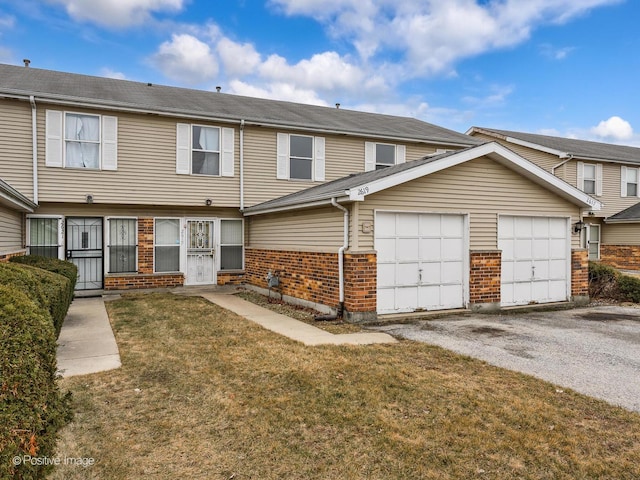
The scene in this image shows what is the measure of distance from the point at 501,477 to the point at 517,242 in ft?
27.7

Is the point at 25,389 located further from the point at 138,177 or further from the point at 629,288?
the point at 629,288

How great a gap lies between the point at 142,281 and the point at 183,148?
14.0 ft

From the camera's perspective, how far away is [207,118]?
12938mm

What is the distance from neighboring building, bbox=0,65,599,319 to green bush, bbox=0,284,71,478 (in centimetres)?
589

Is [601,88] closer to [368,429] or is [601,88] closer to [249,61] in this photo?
[249,61]

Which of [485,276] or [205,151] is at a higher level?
[205,151]

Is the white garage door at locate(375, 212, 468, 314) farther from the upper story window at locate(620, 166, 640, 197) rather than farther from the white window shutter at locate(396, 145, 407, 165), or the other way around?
the upper story window at locate(620, 166, 640, 197)

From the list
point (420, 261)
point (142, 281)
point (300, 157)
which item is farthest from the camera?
point (300, 157)

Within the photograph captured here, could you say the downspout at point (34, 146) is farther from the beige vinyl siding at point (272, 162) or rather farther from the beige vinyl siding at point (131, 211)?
the beige vinyl siding at point (272, 162)

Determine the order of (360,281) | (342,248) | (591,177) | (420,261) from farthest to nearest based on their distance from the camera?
(591,177) < (420,261) < (342,248) < (360,281)

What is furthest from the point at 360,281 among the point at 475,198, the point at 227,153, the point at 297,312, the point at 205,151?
the point at 205,151

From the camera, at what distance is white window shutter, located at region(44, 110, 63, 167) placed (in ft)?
38.0

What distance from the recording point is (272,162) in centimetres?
1405

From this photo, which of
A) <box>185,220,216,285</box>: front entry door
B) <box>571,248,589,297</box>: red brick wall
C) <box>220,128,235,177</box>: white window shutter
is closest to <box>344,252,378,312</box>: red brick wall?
<box>571,248,589,297</box>: red brick wall
